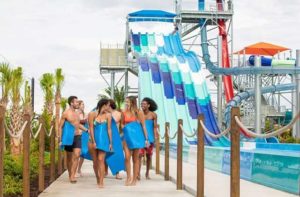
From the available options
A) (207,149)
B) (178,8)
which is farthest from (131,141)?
(178,8)

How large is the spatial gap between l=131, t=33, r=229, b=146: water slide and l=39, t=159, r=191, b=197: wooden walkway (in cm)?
1981

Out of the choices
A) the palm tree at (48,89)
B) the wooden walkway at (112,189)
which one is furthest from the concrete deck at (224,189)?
the palm tree at (48,89)

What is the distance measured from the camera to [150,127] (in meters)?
14.2

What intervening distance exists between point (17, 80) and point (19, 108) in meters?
0.95

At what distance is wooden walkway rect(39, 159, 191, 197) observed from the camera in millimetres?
10898

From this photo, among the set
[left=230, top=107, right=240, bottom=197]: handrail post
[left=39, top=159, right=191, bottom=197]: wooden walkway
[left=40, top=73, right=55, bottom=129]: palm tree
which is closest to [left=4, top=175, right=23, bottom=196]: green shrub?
[left=39, top=159, right=191, bottom=197]: wooden walkway

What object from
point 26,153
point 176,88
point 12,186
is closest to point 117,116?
point 12,186

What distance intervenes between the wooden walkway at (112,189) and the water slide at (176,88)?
19.8 metres

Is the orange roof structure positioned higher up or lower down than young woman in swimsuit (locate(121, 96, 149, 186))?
higher up

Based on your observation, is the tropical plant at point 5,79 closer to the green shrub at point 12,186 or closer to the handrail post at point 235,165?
the green shrub at point 12,186

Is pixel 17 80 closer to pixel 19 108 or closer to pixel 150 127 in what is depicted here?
pixel 19 108

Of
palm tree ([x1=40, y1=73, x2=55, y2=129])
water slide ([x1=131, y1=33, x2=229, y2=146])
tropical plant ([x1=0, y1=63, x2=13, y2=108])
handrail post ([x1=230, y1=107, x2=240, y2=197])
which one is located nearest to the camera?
handrail post ([x1=230, y1=107, x2=240, y2=197])

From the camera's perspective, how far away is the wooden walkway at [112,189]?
35.8ft

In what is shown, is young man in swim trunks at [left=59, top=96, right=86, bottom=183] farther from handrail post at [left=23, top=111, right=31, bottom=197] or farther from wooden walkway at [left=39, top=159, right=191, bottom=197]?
handrail post at [left=23, top=111, right=31, bottom=197]
